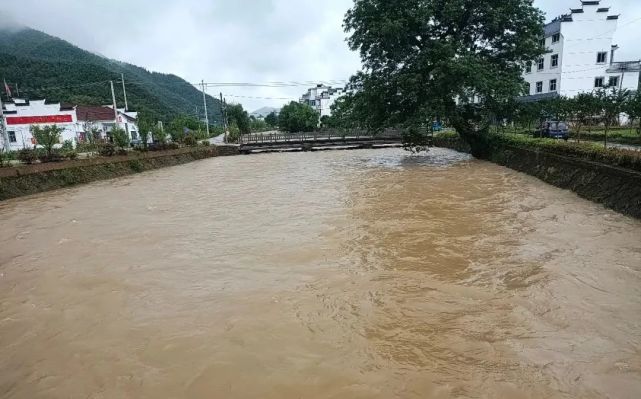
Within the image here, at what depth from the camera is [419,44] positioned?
18.6 m

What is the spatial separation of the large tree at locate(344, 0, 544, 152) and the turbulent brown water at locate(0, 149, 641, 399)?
842cm

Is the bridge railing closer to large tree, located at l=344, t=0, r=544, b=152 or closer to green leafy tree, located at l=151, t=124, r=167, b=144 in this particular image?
green leafy tree, located at l=151, t=124, r=167, b=144

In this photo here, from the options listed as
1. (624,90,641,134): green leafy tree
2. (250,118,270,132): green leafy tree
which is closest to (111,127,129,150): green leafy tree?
(624,90,641,134): green leafy tree

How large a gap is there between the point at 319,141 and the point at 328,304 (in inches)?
1175

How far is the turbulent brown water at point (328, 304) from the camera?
3482 mm

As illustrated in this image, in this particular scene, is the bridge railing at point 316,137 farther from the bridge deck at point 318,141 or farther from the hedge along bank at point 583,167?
the hedge along bank at point 583,167

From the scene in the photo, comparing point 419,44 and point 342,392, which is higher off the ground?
point 419,44

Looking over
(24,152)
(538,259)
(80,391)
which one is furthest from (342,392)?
(24,152)

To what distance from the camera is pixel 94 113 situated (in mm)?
37000

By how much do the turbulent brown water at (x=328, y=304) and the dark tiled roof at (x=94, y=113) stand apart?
2904 cm

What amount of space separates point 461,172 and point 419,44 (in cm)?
674

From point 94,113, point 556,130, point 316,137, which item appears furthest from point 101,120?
→ point 556,130

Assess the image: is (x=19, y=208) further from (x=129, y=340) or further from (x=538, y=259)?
(x=538, y=259)

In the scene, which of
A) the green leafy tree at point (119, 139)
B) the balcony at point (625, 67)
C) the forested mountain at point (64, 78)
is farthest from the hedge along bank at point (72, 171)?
the balcony at point (625, 67)
